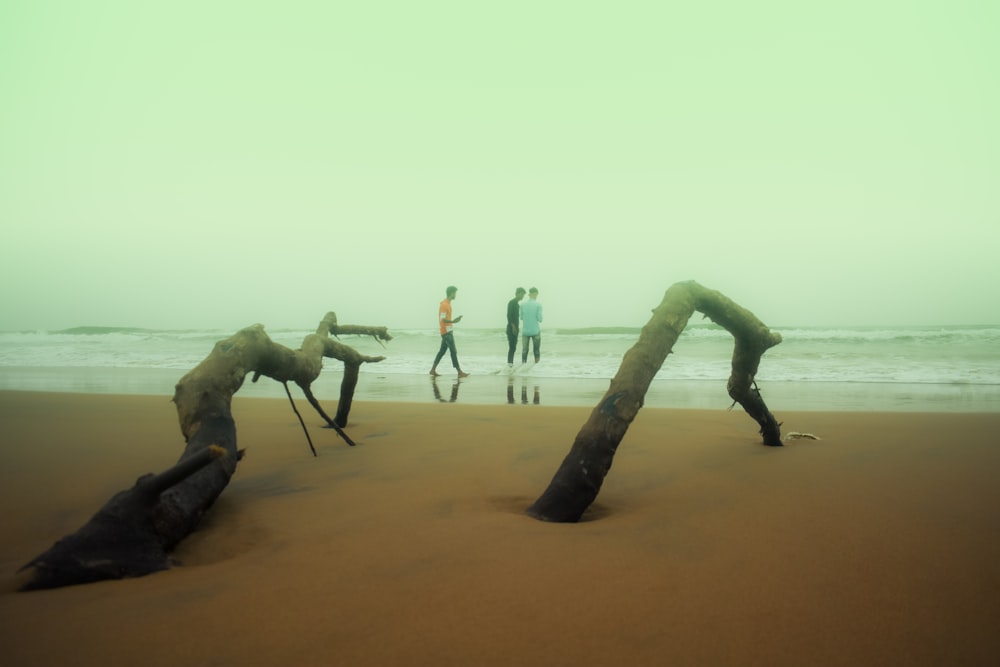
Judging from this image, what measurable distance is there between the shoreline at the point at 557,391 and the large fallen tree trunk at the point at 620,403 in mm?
4936

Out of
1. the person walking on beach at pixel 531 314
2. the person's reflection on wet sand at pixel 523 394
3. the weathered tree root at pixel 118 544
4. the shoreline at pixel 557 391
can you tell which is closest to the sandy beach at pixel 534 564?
the weathered tree root at pixel 118 544

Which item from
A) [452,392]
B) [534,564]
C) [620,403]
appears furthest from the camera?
[452,392]

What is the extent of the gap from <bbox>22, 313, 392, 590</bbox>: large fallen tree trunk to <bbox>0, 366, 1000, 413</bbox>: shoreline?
528 cm

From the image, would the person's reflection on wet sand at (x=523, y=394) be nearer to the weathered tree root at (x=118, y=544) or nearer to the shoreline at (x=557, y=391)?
the shoreline at (x=557, y=391)

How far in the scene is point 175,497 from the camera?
2.39m

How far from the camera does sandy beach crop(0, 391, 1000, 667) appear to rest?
1590 mm

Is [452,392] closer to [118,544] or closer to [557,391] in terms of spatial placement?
[557,391]

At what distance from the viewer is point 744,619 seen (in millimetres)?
1727

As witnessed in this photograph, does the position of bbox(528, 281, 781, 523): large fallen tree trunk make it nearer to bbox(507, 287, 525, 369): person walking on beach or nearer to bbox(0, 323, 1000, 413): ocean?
bbox(0, 323, 1000, 413): ocean

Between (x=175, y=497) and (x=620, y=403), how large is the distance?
199cm

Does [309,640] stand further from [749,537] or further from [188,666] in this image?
[749,537]

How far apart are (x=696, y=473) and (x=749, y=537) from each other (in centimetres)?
129

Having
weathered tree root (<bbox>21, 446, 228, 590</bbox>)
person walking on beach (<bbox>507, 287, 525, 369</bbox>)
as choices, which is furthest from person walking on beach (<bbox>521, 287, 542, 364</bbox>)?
weathered tree root (<bbox>21, 446, 228, 590</bbox>)

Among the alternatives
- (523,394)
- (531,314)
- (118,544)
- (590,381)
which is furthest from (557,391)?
(118,544)
